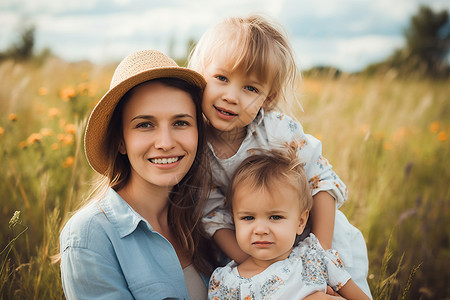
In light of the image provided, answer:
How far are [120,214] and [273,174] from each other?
764mm

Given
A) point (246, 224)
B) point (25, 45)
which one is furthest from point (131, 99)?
point (25, 45)

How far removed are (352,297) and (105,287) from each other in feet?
3.85

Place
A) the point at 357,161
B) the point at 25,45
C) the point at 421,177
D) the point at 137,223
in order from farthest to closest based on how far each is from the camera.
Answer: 1. the point at 25,45
2. the point at 421,177
3. the point at 357,161
4. the point at 137,223

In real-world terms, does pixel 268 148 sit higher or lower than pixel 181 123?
lower

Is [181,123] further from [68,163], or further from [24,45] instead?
[24,45]

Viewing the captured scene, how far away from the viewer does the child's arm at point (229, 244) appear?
203cm

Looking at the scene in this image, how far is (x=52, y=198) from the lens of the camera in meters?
2.97

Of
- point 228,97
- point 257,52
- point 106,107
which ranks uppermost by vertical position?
point 257,52

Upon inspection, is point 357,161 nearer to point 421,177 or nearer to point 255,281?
point 421,177

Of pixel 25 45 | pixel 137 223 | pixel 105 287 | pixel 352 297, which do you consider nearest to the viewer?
pixel 105 287

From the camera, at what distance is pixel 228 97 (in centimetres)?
203

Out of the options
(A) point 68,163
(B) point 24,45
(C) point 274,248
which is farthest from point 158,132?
(B) point 24,45

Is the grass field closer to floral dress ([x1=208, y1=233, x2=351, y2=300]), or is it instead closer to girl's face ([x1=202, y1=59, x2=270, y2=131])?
floral dress ([x1=208, y1=233, x2=351, y2=300])

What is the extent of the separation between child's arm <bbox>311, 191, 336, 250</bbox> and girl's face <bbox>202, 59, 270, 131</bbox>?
1.97 feet
